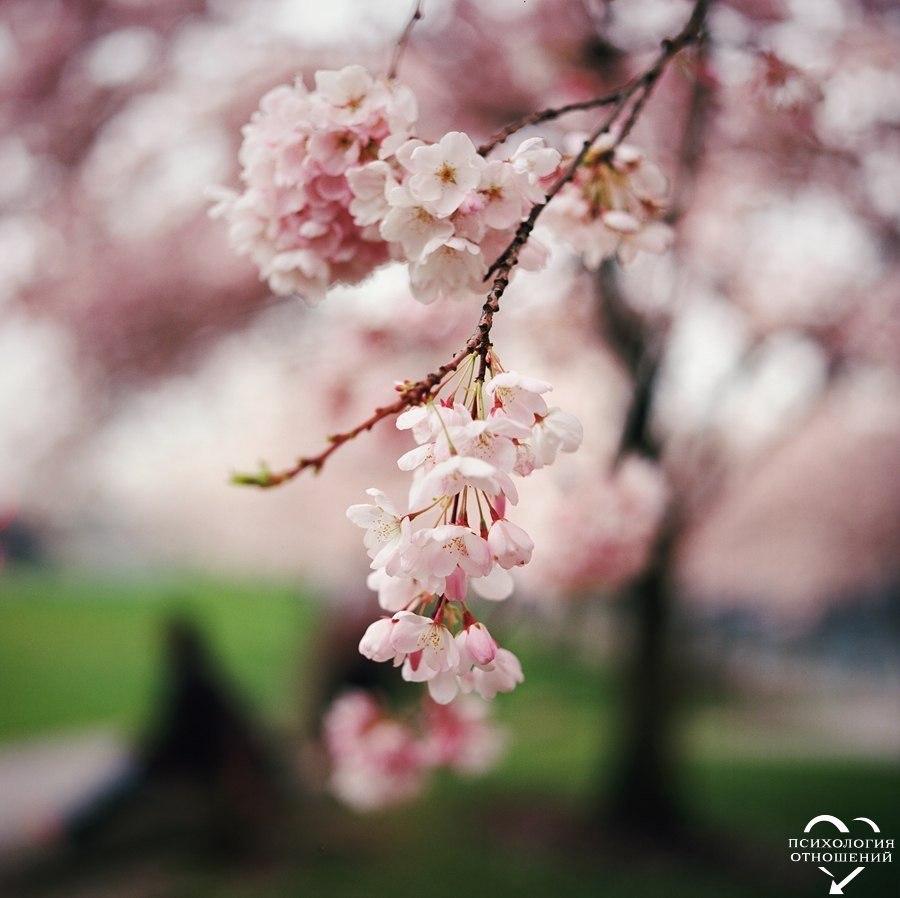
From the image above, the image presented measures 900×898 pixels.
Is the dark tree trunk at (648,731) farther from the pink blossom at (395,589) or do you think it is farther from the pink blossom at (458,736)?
the pink blossom at (395,589)

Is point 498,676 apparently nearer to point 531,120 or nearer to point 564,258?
point 531,120

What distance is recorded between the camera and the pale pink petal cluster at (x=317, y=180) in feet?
2.11

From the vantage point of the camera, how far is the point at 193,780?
4047 mm

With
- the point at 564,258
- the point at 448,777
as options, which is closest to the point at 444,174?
the point at 564,258

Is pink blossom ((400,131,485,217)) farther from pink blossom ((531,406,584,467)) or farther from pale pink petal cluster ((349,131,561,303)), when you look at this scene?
pink blossom ((531,406,584,467))

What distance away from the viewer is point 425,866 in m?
3.39

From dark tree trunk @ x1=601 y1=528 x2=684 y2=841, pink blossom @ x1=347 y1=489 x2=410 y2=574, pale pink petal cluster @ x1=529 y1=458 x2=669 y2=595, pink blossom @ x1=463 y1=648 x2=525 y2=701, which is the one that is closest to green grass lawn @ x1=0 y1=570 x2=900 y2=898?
dark tree trunk @ x1=601 y1=528 x2=684 y2=841

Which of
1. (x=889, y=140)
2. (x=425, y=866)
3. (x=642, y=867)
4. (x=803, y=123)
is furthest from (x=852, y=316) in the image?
(x=425, y=866)

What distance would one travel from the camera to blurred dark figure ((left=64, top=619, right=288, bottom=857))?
372 cm

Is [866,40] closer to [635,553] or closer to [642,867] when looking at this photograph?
[635,553]

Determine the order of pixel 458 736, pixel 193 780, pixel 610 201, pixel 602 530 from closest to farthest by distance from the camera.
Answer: pixel 610 201
pixel 458 736
pixel 602 530
pixel 193 780

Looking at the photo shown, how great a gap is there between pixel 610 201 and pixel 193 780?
4036 millimetres

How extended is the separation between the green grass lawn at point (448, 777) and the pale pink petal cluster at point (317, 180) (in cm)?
302

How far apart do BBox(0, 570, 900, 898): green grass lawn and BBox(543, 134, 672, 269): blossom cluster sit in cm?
301
